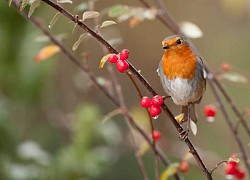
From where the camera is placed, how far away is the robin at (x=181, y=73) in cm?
179

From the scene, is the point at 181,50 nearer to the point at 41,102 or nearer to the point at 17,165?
the point at 17,165

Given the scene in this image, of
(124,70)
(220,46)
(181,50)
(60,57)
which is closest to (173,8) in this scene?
(220,46)

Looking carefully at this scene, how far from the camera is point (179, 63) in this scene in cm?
182

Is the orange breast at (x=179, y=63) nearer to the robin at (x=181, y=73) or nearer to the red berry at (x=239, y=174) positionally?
the robin at (x=181, y=73)

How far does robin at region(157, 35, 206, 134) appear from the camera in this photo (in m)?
1.79

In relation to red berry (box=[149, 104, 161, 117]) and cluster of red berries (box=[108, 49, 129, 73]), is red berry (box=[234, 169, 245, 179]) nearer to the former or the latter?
red berry (box=[149, 104, 161, 117])

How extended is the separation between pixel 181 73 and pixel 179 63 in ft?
0.10

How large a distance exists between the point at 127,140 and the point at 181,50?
1.07m

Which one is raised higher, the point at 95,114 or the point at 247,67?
the point at 247,67

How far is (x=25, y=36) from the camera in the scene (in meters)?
2.66

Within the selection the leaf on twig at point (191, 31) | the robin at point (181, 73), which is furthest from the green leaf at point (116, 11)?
the leaf on twig at point (191, 31)

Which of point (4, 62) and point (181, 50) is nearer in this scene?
point (181, 50)

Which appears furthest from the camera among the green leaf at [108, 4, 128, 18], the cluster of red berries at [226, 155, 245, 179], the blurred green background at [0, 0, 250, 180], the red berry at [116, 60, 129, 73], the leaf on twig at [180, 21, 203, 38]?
the blurred green background at [0, 0, 250, 180]

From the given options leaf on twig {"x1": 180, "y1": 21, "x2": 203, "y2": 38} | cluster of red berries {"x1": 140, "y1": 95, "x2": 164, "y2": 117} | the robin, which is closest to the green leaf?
the robin
